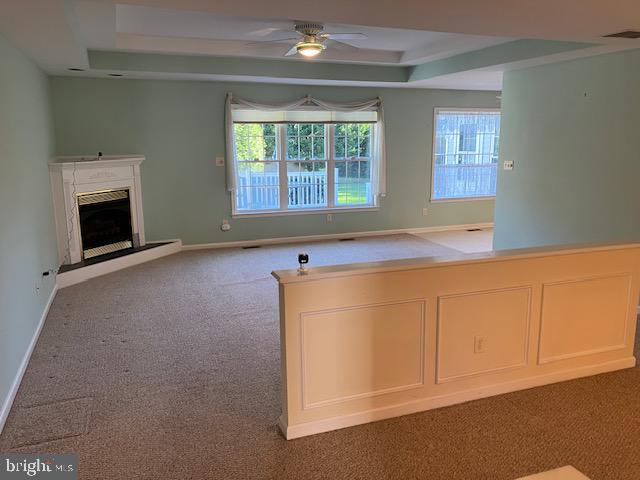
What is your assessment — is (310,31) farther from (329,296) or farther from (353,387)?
(353,387)

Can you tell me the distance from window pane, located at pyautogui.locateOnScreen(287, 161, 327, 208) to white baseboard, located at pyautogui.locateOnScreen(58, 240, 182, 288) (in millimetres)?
1785

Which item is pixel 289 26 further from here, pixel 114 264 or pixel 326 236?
pixel 326 236

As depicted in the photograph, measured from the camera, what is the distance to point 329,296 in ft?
8.41

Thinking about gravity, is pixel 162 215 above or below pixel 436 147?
below

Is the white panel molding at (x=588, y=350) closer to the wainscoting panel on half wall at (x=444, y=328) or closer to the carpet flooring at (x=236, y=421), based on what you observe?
the wainscoting panel on half wall at (x=444, y=328)

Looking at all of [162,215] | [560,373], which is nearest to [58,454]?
[560,373]

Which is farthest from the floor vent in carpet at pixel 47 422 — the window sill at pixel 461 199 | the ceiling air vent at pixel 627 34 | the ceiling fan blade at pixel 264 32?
the window sill at pixel 461 199

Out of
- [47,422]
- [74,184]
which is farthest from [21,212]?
[74,184]

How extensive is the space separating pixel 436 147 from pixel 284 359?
6337 mm

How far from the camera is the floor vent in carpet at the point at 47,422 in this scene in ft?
8.66

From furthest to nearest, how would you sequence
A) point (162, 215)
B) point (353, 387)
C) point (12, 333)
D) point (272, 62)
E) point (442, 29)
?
point (162, 215), point (272, 62), point (442, 29), point (12, 333), point (353, 387)

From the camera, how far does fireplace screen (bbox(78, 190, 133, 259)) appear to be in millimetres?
5855
